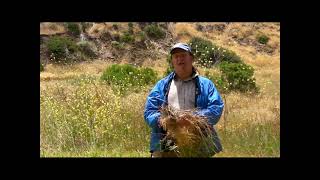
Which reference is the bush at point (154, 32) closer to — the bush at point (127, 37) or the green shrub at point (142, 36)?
the green shrub at point (142, 36)

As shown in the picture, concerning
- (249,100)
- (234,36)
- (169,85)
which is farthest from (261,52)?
(169,85)

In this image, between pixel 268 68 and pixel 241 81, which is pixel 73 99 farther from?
pixel 268 68

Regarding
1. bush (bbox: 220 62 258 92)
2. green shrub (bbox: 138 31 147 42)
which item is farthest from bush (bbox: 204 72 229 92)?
green shrub (bbox: 138 31 147 42)

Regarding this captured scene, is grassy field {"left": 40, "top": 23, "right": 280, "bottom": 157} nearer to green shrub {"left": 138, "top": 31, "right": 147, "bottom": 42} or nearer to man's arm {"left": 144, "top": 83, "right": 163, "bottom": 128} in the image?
man's arm {"left": 144, "top": 83, "right": 163, "bottom": 128}

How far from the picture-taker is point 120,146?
20.9ft

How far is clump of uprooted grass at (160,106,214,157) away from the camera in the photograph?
166 inches

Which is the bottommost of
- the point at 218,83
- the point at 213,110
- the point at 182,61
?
the point at 213,110

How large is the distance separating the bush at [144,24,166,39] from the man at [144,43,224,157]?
949 inches

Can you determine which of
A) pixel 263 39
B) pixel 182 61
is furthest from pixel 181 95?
pixel 263 39

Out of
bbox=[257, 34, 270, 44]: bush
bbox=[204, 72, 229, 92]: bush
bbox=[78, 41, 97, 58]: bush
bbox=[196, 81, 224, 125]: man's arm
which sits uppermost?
bbox=[257, 34, 270, 44]: bush

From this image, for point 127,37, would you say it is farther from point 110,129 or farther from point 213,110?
point 213,110

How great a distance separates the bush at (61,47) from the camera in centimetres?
2534

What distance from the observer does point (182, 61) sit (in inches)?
170

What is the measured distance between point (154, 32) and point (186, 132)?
24528mm
